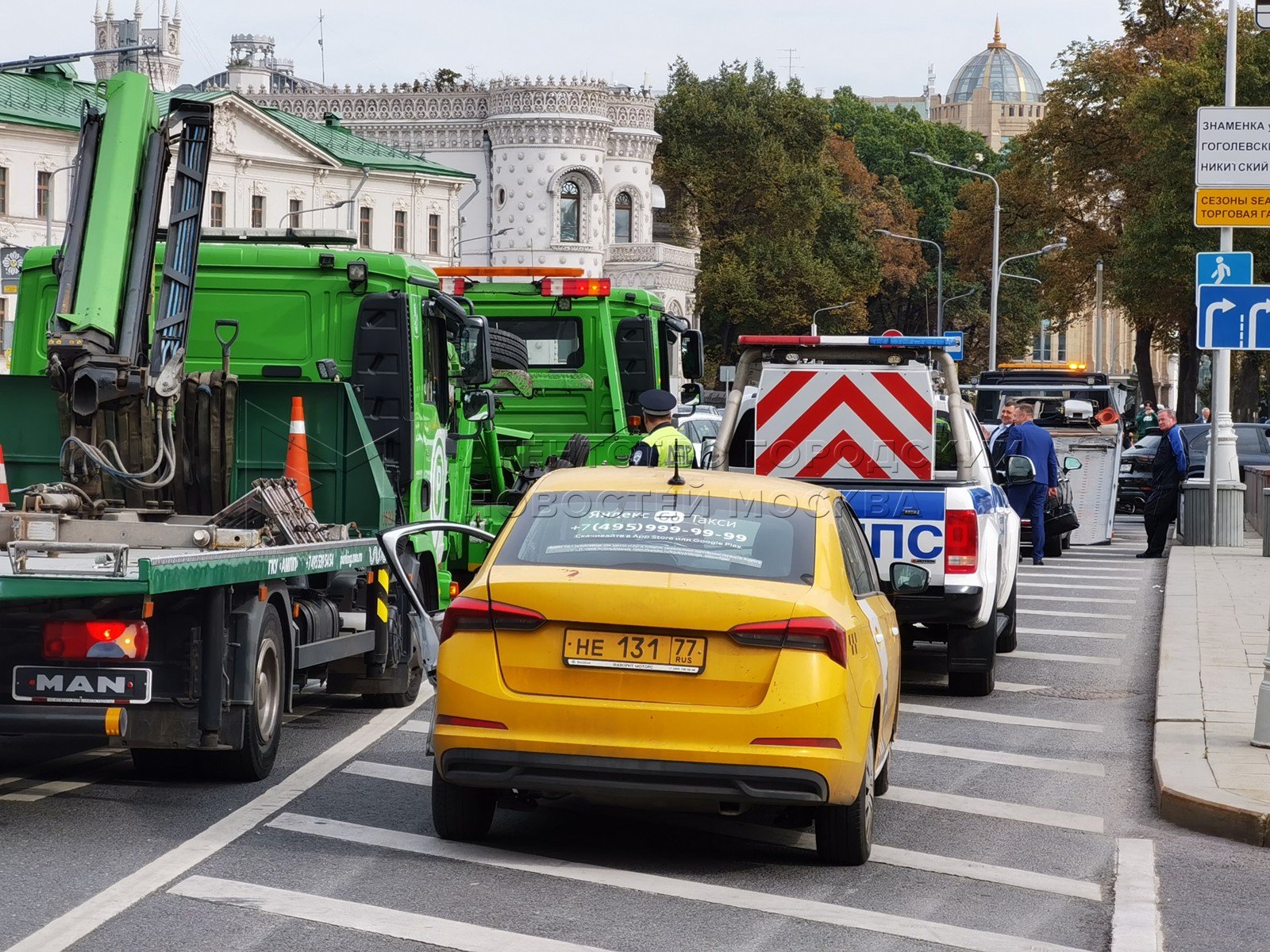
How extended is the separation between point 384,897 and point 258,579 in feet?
6.93

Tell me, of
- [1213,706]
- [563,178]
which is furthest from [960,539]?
[563,178]

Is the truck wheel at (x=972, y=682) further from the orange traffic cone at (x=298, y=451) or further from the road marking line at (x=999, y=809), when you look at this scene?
the orange traffic cone at (x=298, y=451)

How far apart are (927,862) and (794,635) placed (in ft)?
4.12

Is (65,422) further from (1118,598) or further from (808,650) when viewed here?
(1118,598)

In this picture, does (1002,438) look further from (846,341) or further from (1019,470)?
(846,341)

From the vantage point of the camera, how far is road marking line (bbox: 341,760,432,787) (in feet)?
29.3

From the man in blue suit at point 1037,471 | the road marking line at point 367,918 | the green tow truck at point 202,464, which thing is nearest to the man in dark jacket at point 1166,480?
the man in blue suit at point 1037,471

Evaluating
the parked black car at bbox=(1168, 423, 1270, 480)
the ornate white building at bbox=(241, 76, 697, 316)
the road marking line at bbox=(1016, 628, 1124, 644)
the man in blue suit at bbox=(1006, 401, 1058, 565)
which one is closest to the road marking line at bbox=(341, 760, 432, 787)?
the road marking line at bbox=(1016, 628, 1124, 644)

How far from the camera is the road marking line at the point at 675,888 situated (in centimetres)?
637

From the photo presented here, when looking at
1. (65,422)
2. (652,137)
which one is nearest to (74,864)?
(65,422)

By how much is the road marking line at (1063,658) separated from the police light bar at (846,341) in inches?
97.8

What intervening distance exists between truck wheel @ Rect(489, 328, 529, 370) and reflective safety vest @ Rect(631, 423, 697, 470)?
4183mm

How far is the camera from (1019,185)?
61.9 metres

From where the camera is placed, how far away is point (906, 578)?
334 inches
